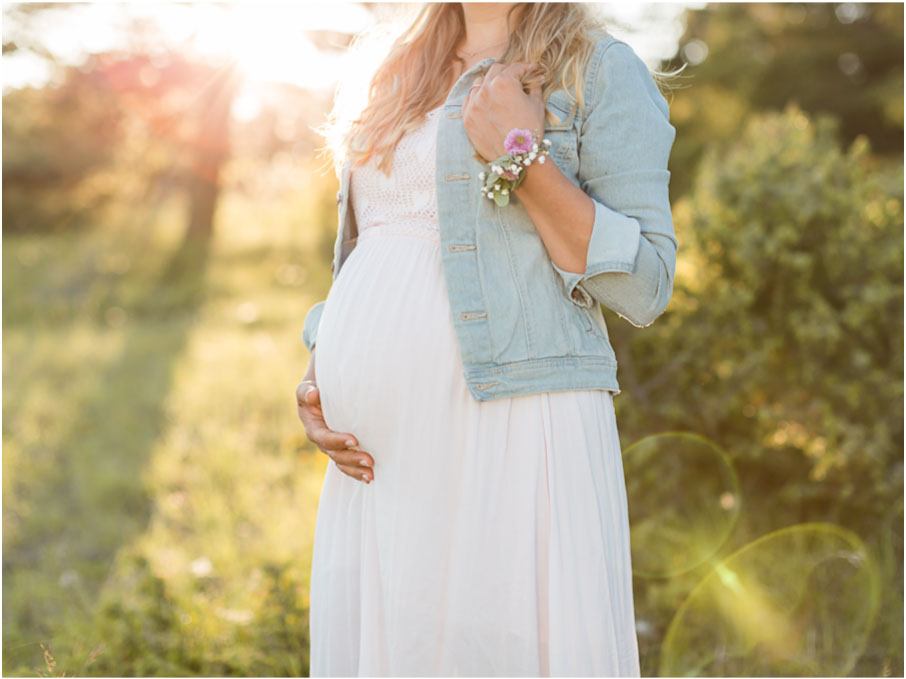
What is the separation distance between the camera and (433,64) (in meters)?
1.90

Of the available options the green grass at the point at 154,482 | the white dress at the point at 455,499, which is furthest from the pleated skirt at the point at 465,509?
the green grass at the point at 154,482

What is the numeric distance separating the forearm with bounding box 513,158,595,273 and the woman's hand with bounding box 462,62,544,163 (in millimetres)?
89

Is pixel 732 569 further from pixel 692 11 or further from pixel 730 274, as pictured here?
pixel 692 11

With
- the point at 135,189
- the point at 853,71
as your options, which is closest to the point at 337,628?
the point at 853,71

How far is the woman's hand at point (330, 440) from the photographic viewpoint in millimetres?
1711

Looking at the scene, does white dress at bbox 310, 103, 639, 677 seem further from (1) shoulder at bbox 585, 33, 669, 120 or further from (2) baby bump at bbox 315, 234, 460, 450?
(1) shoulder at bbox 585, 33, 669, 120

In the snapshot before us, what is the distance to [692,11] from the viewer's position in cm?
1312

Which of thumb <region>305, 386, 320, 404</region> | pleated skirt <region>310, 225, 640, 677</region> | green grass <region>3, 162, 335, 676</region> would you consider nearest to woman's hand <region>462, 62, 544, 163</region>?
pleated skirt <region>310, 225, 640, 677</region>

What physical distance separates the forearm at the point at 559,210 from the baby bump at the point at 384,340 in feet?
0.83

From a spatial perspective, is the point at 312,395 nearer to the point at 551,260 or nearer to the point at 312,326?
the point at 312,326

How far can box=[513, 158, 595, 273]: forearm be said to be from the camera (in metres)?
1.51

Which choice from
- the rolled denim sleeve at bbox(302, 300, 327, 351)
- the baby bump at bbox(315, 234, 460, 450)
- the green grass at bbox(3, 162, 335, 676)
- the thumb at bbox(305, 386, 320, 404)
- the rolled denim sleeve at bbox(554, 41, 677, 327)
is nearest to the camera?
the rolled denim sleeve at bbox(554, 41, 677, 327)

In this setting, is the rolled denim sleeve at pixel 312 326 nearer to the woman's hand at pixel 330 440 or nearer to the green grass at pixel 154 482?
the woman's hand at pixel 330 440

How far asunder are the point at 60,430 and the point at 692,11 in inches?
458
